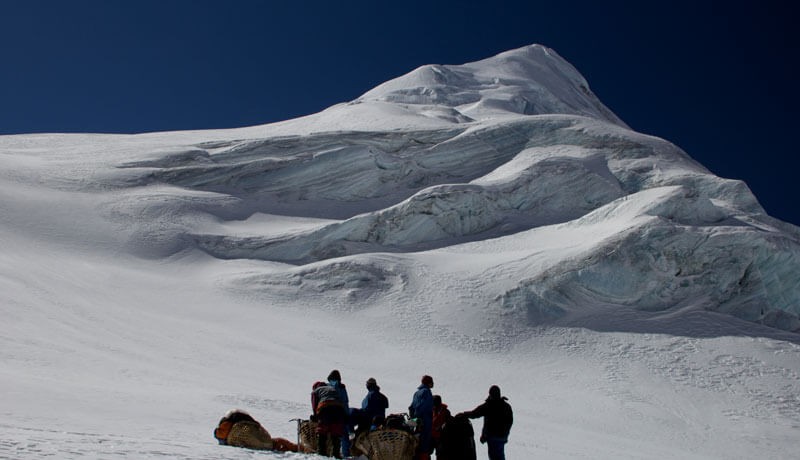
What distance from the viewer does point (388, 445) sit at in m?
9.23

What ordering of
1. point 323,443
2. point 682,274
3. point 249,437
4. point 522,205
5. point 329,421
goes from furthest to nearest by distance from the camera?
point 522,205, point 682,274, point 323,443, point 329,421, point 249,437

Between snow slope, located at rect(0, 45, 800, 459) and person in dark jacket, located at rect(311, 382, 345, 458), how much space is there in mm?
970

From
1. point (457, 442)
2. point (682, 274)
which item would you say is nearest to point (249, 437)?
point (457, 442)

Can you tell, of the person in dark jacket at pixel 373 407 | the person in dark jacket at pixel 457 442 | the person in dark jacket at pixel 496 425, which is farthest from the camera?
the person in dark jacket at pixel 373 407

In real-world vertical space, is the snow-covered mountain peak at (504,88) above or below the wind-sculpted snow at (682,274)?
above

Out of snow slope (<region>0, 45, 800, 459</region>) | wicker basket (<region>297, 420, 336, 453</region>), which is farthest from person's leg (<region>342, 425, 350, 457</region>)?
snow slope (<region>0, 45, 800, 459</region>)

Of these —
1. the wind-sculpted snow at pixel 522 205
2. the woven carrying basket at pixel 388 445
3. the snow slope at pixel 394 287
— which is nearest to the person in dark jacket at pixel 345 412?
the woven carrying basket at pixel 388 445

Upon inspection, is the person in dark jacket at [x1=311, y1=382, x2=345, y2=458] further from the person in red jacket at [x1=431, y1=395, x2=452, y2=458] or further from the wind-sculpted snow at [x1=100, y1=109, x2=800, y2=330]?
the wind-sculpted snow at [x1=100, y1=109, x2=800, y2=330]

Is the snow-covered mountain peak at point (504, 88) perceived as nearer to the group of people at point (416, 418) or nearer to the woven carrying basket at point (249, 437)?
the group of people at point (416, 418)

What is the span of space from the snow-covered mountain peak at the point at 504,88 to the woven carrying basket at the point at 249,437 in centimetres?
5944

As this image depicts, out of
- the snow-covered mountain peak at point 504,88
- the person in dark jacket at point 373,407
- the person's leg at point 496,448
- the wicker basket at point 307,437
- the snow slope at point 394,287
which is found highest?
the snow-covered mountain peak at point 504,88

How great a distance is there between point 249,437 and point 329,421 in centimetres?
105

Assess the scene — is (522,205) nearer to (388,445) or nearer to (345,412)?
(345,412)

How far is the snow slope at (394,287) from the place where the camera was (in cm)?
1677
